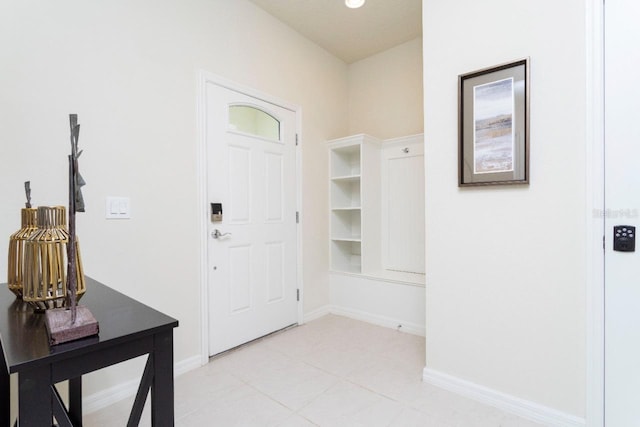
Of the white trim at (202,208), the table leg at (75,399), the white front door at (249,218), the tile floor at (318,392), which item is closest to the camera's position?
the table leg at (75,399)

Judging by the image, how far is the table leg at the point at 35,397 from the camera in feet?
2.36

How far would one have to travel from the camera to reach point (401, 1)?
268 centimetres

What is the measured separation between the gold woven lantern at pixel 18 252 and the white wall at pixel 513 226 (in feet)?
6.38

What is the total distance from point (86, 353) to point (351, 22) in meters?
3.13

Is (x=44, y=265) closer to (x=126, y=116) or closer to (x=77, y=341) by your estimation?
(x=77, y=341)

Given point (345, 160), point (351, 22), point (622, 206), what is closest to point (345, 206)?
point (345, 160)

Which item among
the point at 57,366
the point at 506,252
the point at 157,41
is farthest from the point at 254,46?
the point at 57,366

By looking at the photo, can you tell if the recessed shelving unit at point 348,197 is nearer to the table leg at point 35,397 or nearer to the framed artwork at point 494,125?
the framed artwork at point 494,125

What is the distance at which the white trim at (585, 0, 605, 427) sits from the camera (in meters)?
1.50

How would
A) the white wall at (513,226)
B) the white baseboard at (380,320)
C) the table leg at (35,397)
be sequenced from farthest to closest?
the white baseboard at (380,320) < the white wall at (513,226) < the table leg at (35,397)

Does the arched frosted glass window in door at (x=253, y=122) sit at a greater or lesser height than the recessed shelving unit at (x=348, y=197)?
greater

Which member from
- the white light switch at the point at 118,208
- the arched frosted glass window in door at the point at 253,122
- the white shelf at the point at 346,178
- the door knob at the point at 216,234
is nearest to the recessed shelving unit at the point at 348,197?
the white shelf at the point at 346,178

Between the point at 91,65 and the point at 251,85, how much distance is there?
114 centimetres

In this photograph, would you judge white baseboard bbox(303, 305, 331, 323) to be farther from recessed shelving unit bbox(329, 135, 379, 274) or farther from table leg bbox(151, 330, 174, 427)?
table leg bbox(151, 330, 174, 427)
